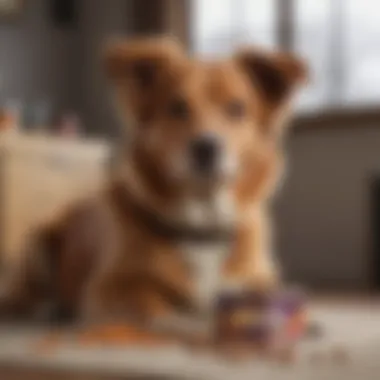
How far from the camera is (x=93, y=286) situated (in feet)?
5.26

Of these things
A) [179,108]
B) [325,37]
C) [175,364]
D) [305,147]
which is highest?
[325,37]

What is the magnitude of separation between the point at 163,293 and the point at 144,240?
10cm

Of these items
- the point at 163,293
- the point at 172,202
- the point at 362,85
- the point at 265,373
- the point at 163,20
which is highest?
the point at 163,20

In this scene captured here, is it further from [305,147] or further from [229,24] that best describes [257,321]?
[229,24]

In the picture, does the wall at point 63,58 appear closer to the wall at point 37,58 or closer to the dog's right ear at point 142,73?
the wall at point 37,58

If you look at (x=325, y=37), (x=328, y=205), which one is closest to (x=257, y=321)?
(x=328, y=205)

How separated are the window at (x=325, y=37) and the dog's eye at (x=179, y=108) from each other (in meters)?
1.41

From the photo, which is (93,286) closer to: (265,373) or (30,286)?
(30,286)

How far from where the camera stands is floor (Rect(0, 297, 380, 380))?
Result: 1.07 m

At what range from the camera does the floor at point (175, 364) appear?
1.07 meters

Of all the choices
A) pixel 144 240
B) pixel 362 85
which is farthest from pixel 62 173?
pixel 144 240

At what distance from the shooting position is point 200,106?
1.63 m

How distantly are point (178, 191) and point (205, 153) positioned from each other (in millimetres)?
91

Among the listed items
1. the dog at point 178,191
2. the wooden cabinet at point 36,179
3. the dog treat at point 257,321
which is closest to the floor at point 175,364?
the dog treat at point 257,321
